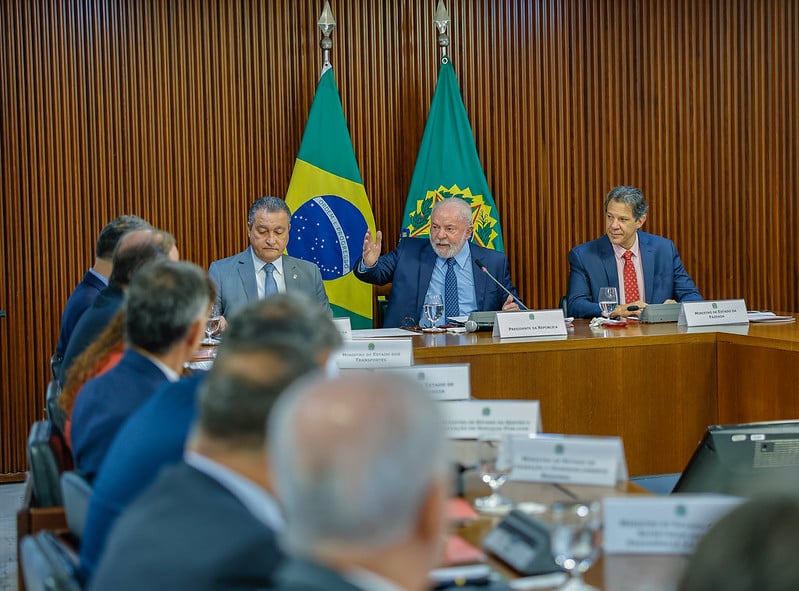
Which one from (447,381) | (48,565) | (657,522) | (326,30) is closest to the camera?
(48,565)

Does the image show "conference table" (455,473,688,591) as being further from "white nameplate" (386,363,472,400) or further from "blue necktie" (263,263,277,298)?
"blue necktie" (263,263,277,298)

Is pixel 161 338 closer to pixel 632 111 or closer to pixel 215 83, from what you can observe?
pixel 215 83

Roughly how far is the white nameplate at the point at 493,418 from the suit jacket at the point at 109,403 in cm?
72

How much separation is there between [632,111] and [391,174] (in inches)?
69.2

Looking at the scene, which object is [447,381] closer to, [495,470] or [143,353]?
[495,470]

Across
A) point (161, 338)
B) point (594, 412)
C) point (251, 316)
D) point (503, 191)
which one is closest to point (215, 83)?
point (503, 191)

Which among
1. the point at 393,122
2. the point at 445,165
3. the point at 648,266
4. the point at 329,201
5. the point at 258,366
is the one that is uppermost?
the point at 393,122

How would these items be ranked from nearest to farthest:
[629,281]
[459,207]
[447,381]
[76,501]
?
[76,501]
[447,381]
[459,207]
[629,281]

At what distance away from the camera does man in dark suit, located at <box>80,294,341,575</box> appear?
1.59 meters

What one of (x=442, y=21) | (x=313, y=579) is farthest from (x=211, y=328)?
(x=313, y=579)

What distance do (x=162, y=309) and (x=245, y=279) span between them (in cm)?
287

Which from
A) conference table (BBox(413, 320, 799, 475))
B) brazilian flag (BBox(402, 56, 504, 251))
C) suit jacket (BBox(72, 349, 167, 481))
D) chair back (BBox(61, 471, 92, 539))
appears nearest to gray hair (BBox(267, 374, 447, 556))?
chair back (BBox(61, 471, 92, 539))

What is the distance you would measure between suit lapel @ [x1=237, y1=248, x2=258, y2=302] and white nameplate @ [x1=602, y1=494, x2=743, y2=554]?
3.65 meters

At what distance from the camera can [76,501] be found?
78.1 inches
